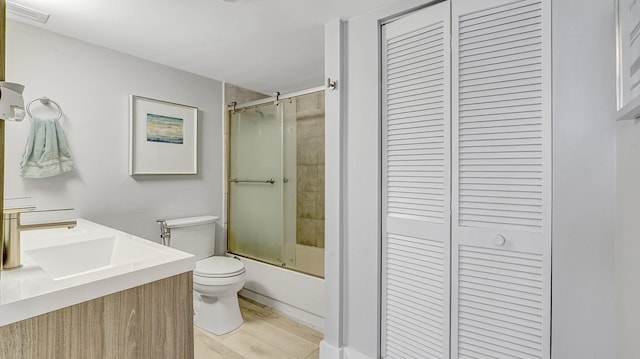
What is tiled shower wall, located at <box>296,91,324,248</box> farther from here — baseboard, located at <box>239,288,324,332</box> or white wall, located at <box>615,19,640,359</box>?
white wall, located at <box>615,19,640,359</box>

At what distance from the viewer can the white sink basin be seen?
130 cm

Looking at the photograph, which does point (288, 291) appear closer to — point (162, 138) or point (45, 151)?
point (162, 138)

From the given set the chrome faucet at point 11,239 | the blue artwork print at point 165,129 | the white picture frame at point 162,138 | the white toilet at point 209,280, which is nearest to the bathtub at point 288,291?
the white toilet at point 209,280

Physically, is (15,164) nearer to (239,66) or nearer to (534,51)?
(239,66)

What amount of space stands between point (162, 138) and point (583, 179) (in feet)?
8.71

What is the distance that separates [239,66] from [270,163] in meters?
0.88

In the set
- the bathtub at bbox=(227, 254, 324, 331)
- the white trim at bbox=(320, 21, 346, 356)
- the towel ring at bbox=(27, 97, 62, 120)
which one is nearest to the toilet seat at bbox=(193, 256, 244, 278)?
the bathtub at bbox=(227, 254, 324, 331)

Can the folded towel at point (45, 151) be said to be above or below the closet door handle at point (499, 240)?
above

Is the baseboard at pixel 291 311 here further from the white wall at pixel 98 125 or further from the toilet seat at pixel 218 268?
the white wall at pixel 98 125

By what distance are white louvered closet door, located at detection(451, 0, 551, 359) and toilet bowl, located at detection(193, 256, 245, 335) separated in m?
1.49

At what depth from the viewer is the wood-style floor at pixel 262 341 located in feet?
6.20

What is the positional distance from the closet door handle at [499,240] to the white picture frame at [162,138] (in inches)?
92.9

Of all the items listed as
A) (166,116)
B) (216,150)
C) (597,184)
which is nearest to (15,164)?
(166,116)

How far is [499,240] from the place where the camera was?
1248mm
